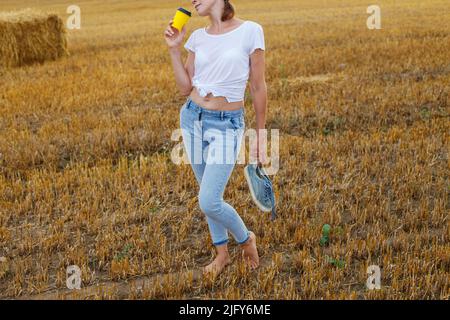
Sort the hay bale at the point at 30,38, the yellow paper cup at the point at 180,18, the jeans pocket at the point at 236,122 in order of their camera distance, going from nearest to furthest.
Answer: the yellow paper cup at the point at 180,18 < the jeans pocket at the point at 236,122 < the hay bale at the point at 30,38

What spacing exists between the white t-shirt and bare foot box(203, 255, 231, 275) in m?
1.30

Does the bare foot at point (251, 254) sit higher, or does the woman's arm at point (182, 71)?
the woman's arm at point (182, 71)

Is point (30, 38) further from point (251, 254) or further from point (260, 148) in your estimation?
point (260, 148)

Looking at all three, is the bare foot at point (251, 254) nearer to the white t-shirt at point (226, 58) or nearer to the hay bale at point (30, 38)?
the white t-shirt at point (226, 58)

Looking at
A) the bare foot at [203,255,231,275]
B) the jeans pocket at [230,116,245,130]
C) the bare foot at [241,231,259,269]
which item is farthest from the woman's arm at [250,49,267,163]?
the bare foot at [203,255,231,275]

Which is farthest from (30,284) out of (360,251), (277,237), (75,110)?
(75,110)

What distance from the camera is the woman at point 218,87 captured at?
12.5 ft

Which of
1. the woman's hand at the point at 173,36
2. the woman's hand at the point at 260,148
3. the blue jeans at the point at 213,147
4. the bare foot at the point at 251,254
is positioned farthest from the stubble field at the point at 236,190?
the woman's hand at the point at 173,36

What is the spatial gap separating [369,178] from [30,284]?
3768 millimetres

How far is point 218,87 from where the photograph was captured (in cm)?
388

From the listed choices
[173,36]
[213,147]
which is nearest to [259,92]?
[213,147]

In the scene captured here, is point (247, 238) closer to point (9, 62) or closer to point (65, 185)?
point (65, 185)

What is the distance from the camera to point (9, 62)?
14.7 meters

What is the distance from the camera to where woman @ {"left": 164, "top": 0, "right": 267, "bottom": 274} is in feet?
12.5
